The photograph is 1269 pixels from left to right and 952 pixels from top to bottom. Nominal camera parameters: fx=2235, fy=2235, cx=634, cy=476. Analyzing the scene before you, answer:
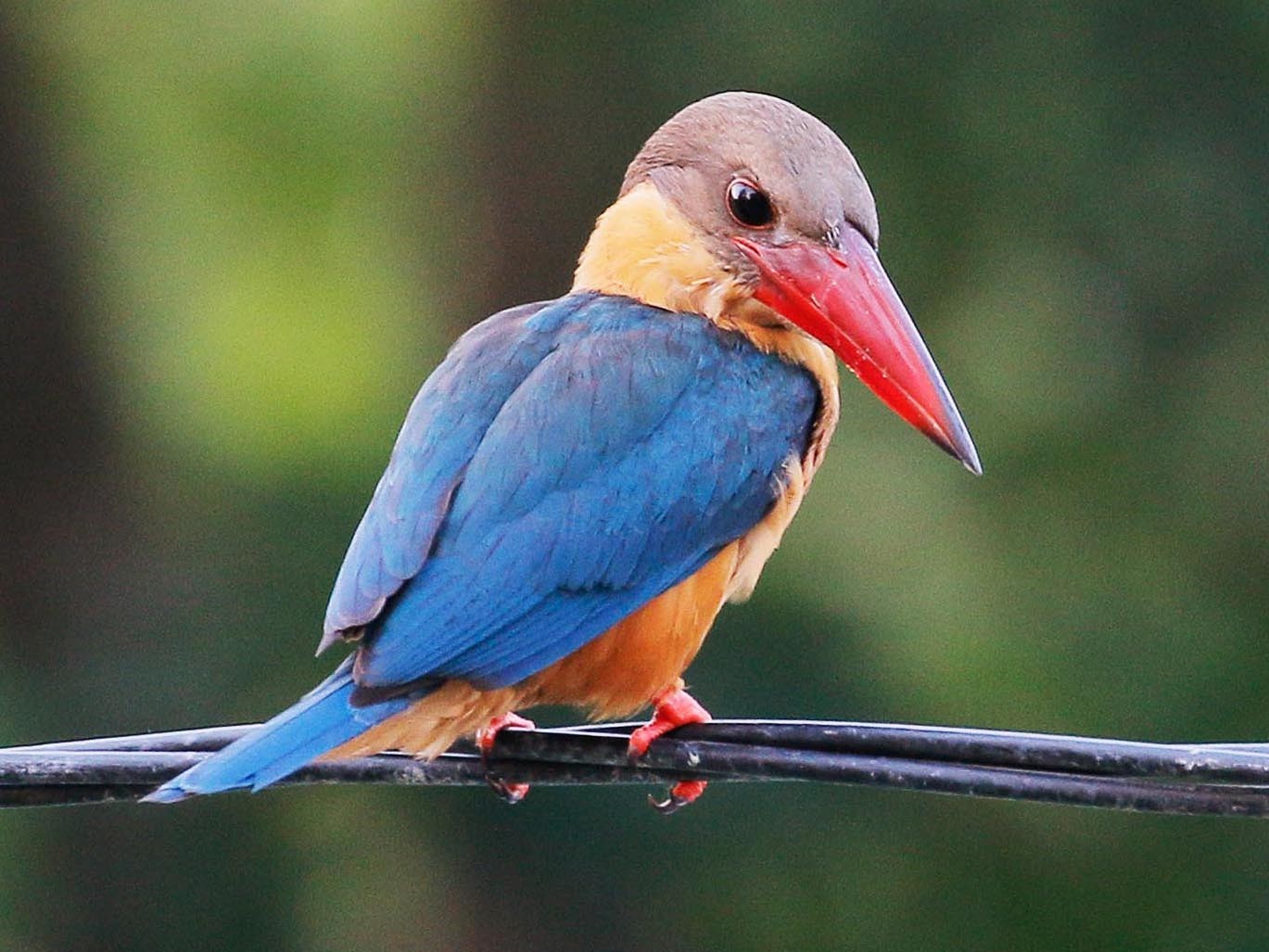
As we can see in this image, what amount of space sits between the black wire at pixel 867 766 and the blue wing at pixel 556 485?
1.16 ft

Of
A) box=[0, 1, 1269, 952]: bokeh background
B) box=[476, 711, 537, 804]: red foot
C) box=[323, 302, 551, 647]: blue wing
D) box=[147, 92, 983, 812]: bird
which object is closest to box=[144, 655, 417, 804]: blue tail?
box=[147, 92, 983, 812]: bird

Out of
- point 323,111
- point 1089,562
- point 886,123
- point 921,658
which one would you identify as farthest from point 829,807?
point 323,111

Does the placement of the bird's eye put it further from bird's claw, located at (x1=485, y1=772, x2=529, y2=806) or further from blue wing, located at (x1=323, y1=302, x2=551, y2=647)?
bird's claw, located at (x1=485, y1=772, x2=529, y2=806)

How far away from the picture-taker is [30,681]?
22.0ft

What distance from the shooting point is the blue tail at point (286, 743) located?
271 centimetres

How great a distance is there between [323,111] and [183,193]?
0.54 metres

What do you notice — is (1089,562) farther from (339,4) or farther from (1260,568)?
(339,4)

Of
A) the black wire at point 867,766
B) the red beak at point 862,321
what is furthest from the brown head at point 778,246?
the black wire at point 867,766

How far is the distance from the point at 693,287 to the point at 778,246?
6.9 inches

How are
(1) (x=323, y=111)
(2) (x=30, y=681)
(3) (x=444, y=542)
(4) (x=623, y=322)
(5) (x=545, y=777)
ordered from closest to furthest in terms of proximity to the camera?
(5) (x=545, y=777) < (3) (x=444, y=542) < (4) (x=623, y=322) < (2) (x=30, y=681) < (1) (x=323, y=111)

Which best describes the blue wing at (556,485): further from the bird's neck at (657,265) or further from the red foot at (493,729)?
the red foot at (493,729)

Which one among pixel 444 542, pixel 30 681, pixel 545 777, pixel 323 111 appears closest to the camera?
pixel 545 777

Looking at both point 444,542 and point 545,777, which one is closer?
point 545,777

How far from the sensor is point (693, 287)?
12.6ft
